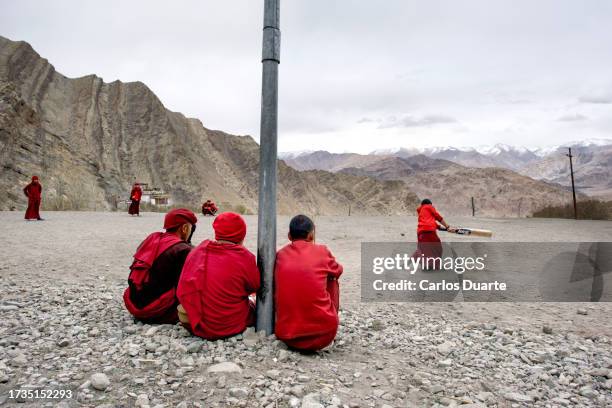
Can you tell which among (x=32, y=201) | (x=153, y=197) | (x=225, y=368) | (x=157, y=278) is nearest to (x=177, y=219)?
(x=157, y=278)

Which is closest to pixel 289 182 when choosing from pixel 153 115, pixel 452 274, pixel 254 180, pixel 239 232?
pixel 254 180

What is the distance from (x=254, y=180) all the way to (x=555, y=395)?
53.4 m

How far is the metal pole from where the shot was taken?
3787mm

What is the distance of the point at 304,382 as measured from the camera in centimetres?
315

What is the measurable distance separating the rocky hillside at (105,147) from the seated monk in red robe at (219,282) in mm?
20767

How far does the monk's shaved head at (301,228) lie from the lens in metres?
3.89

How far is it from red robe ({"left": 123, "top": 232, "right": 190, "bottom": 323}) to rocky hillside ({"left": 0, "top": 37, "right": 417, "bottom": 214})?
20.2 metres

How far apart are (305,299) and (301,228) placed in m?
0.63

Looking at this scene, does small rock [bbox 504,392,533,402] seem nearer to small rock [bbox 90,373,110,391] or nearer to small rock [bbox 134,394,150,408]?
small rock [bbox 134,394,150,408]

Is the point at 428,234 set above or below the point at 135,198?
below

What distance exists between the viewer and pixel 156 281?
4.02 meters

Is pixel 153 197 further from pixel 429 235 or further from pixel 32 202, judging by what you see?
pixel 429 235

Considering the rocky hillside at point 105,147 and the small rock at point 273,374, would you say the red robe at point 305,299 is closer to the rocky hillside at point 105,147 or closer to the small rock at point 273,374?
the small rock at point 273,374

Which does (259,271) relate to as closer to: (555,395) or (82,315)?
(82,315)
